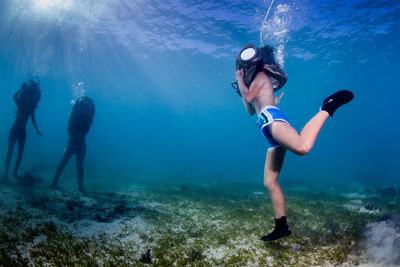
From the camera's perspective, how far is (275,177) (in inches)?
137

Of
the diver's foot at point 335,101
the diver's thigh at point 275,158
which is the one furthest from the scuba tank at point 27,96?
the diver's foot at point 335,101

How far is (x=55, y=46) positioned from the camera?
31109mm

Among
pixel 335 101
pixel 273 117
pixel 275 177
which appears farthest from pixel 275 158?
pixel 335 101

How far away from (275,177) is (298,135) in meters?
0.96

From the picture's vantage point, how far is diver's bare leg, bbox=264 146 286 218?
3.38m

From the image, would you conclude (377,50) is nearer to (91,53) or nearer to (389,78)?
(389,78)

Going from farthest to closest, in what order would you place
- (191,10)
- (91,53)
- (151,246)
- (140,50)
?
(91,53)
(140,50)
(191,10)
(151,246)

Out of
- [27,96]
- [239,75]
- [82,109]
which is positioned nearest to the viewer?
[239,75]

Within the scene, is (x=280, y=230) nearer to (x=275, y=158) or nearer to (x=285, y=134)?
(x=275, y=158)

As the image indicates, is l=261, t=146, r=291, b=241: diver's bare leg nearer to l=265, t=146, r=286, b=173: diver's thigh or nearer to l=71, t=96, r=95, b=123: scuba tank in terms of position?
l=265, t=146, r=286, b=173: diver's thigh

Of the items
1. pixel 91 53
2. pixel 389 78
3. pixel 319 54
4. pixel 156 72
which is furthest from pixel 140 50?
pixel 389 78

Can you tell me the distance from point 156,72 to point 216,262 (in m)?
43.1

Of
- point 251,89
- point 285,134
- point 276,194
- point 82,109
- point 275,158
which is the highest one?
point 82,109

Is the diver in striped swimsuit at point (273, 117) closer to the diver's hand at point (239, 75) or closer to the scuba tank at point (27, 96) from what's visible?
the diver's hand at point (239, 75)
